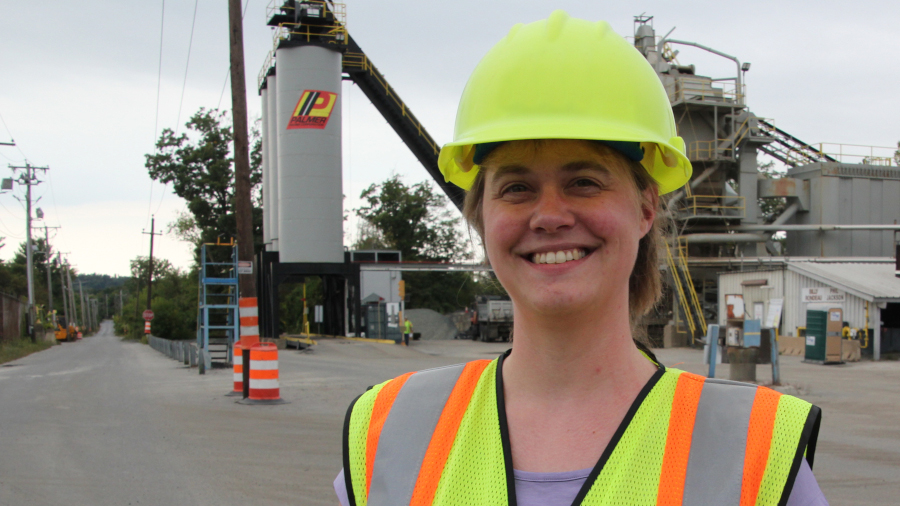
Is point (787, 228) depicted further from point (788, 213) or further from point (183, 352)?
point (183, 352)

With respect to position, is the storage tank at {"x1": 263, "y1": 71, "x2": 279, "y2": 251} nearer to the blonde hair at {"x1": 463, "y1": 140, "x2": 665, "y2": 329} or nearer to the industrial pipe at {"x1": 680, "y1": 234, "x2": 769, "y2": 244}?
the industrial pipe at {"x1": 680, "y1": 234, "x2": 769, "y2": 244}

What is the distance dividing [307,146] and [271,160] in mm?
8137

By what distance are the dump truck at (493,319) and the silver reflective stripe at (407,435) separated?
116 feet

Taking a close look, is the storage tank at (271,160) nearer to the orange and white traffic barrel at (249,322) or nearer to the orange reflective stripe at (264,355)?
the orange and white traffic barrel at (249,322)

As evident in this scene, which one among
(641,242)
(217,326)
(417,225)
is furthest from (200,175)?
(641,242)

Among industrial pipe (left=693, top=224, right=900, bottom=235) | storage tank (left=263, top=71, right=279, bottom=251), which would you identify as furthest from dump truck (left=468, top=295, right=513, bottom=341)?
storage tank (left=263, top=71, right=279, bottom=251)

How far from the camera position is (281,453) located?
862 cm

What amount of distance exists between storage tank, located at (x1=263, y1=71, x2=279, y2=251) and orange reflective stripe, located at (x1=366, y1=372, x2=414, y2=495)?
3941 centimetres

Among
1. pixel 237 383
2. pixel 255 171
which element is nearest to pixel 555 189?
pixel 237 383

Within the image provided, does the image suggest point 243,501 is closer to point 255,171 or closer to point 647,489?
point 647,489

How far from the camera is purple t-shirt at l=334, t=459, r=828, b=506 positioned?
1500 millimetres

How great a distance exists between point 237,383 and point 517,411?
45.5 feet

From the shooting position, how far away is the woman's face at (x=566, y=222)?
1.68m

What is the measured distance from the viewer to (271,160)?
1665 inches
